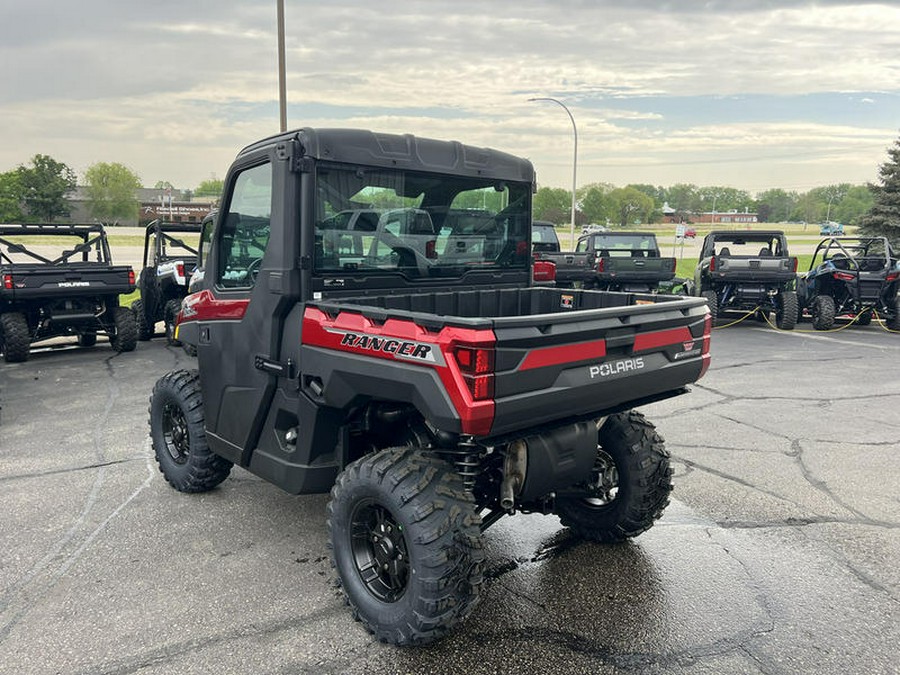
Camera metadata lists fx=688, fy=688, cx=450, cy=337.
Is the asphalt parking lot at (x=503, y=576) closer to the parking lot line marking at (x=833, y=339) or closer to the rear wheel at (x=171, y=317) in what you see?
the rear wheel at (x=171, y=317)

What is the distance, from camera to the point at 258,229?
12.5 feet

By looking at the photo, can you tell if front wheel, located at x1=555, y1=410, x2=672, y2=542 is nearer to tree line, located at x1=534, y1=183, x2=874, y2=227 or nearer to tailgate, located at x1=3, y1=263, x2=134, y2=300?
tailgate, located at x1=3, y1=263, x2=134, y2=300

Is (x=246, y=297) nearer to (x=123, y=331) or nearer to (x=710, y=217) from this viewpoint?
(x=123, y=331)

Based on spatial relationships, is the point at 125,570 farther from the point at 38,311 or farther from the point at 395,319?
the point at 38,311

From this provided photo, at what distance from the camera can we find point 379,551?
328 centimetres

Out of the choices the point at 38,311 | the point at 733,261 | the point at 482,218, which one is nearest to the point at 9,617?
the point at 482,218

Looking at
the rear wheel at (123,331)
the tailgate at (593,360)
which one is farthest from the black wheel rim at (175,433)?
the rear wheel at (123,331)

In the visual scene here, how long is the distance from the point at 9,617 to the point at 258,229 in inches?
89.4

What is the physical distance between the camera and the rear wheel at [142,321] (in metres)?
11.8

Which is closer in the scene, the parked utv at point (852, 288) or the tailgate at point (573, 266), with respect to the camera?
the parked utv at point (852, 288)

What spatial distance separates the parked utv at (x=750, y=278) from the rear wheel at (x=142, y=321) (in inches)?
415

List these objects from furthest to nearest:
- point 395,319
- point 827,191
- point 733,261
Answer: point 827,191 → point 733,261 → point 395,319

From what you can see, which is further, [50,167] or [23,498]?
[50,167]

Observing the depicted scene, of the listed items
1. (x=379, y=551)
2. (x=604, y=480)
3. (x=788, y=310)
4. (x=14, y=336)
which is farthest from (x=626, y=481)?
(x=788, y=310)
